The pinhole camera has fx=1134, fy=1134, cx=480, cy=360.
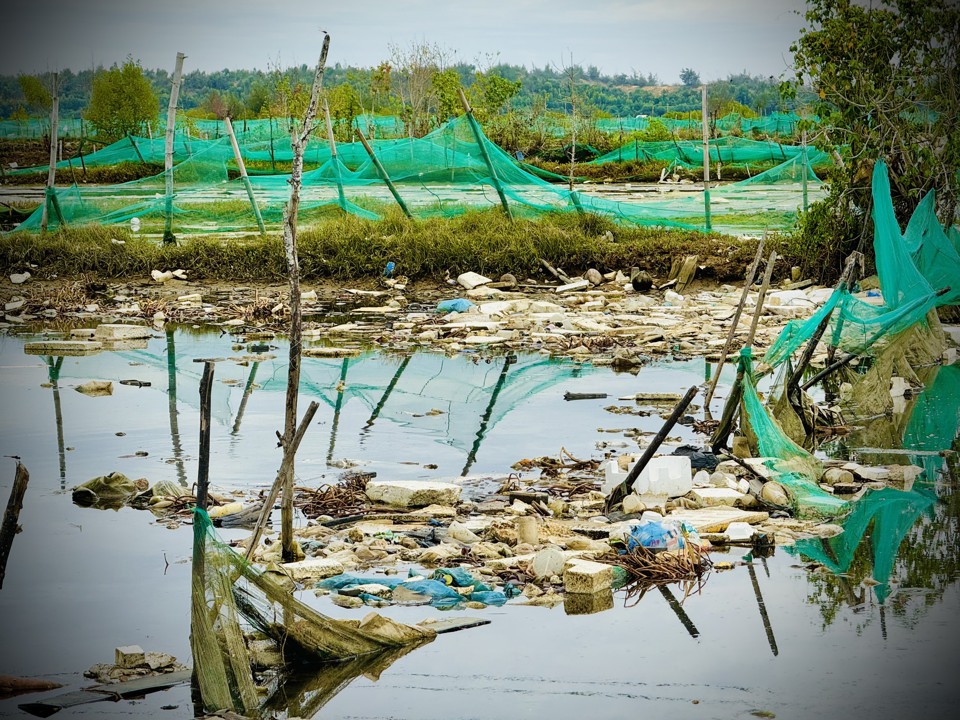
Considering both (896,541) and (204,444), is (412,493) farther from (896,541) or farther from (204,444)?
(896,541)

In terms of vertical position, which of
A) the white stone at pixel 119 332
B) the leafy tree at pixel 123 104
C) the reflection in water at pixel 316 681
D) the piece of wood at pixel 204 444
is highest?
the leafy tree at pixel 123 104

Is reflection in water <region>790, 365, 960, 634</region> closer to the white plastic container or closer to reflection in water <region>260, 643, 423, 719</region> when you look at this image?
the white plastic container

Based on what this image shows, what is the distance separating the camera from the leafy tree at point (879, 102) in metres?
12.7

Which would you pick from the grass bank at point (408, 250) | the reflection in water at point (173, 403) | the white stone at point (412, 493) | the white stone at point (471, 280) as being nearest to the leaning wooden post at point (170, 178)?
the grass bank at point (408, 250)

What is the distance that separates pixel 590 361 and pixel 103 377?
471 cm

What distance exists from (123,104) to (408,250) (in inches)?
999

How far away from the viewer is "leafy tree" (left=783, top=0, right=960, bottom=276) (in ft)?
41.7

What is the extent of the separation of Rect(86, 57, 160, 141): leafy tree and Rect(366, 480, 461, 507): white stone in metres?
33.5

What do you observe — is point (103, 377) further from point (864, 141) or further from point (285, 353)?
point (864, 141)

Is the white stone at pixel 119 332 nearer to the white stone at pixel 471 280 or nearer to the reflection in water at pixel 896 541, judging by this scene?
the white stone at pixel 471 280

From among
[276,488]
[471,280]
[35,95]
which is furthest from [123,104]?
[276,488]

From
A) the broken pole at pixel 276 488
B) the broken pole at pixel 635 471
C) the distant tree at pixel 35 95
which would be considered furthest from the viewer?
the distant tree at pixel 35 95

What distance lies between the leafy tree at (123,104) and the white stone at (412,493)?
33.5 meters

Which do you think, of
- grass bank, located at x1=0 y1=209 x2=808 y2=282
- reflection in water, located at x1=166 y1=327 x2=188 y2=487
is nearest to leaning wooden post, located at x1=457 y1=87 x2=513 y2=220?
grass bank, located at x1=0 y1=209 x2=808 y2=282
